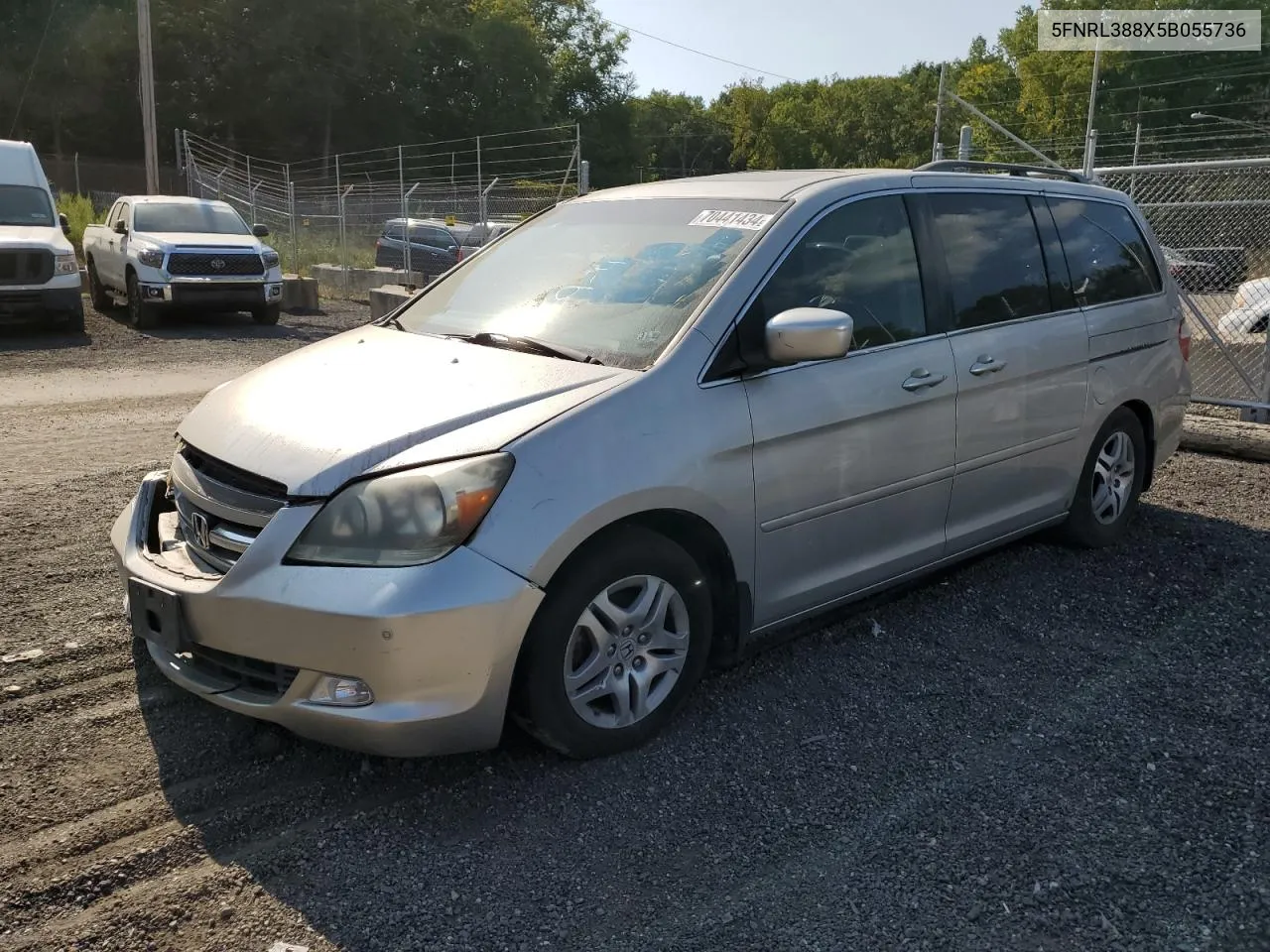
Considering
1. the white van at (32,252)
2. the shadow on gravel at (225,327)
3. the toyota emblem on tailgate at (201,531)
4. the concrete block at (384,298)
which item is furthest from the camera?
the concrete block at (384,298)

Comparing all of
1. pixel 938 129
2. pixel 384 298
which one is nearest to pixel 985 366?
pixel 384 298

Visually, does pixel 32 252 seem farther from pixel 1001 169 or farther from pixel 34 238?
pixel 1001 169

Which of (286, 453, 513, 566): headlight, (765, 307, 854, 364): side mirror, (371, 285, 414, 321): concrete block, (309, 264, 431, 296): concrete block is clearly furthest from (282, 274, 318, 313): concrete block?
(286, 453, 513, 566): headlight

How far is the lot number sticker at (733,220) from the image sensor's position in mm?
3967

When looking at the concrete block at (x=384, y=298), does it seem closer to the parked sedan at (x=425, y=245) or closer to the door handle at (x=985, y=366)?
the parked sedan at (x=425, y=245)

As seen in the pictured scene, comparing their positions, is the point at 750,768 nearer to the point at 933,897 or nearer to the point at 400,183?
the point at 933,897

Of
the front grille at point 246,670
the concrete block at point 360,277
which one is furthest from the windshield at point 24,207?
the front grille at point 246,670

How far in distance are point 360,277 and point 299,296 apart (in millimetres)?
2278

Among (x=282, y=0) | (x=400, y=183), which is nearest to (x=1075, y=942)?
(x=400, y=183)

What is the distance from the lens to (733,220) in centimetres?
405

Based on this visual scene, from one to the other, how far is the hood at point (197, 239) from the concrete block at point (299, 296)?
252 centimetres

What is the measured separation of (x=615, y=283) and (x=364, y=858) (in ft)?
6.93

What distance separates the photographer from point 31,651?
13.2ft

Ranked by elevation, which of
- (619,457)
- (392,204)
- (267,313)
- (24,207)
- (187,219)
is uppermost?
(392,204)
